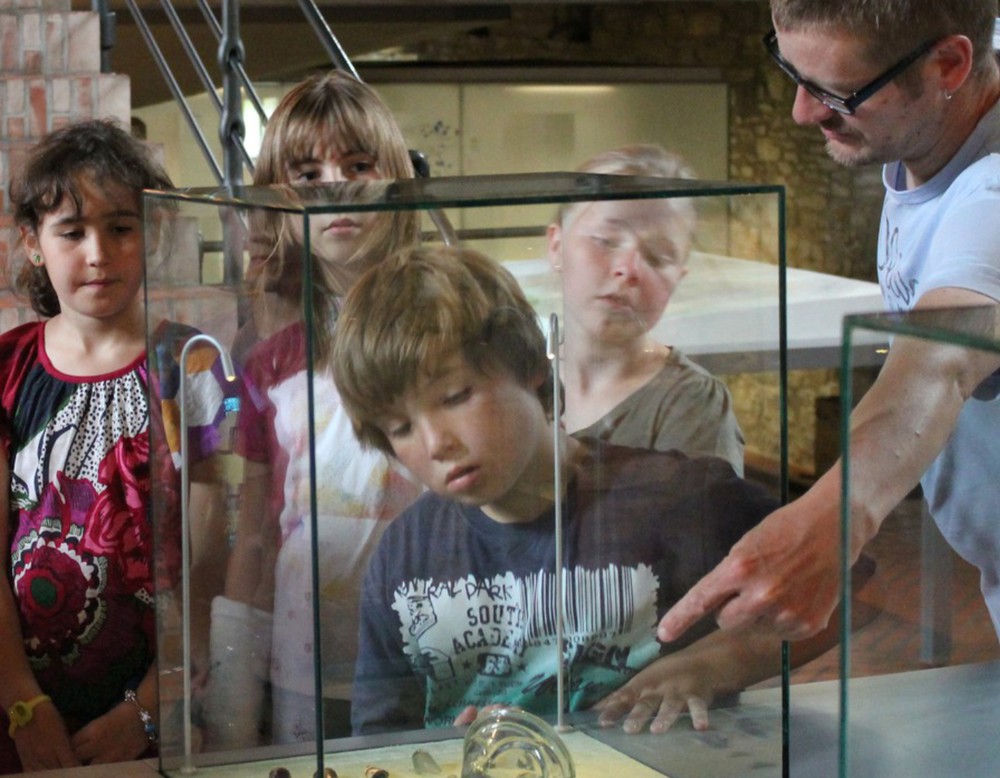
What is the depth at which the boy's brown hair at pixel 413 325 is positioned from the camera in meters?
1.07

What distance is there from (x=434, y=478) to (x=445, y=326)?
4.4 inches

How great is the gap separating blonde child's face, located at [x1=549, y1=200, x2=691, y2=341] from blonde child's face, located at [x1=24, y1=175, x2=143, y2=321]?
34.1 inches

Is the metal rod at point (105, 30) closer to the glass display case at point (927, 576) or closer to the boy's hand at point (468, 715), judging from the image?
the boy's hand at point (468, 715)

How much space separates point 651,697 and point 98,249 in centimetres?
99

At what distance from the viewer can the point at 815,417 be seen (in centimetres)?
780

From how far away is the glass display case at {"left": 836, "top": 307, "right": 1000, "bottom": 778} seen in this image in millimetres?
836

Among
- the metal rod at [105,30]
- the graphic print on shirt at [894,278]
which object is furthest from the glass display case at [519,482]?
the metal rod at [105,30]

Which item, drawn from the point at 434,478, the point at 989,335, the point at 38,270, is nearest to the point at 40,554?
the point at 38,270

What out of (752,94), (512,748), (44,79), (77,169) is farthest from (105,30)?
(752,94)

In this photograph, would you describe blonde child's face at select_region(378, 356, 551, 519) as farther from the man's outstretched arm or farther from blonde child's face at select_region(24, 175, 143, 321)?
blonde child's face at select_region(24, 175, 143, 321)

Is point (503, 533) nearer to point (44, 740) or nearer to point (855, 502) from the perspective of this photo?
point (855, 502)

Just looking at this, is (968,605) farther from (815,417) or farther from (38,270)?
(815,417)

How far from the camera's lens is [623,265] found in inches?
44.8

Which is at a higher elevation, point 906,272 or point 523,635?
point 906,272
